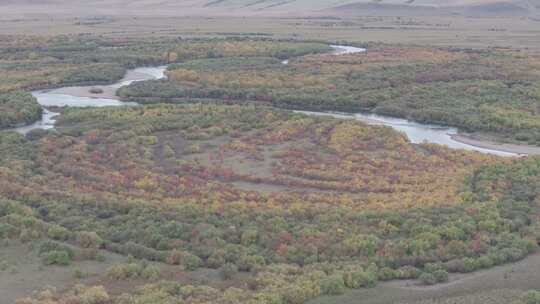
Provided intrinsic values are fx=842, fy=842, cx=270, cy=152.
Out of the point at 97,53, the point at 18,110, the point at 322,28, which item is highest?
the point at 322,28

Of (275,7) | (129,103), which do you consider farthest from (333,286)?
(275,7)

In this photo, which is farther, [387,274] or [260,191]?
[260,191]

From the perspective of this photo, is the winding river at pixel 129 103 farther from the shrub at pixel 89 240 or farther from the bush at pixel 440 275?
the shrub at pixel 89 240

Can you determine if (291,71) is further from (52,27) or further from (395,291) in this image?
(52,27)

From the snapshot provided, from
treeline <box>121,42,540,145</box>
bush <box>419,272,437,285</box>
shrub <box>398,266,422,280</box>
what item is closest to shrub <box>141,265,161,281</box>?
shrub <box>398,266,422,280</box>

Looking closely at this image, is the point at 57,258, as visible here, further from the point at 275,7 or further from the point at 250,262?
the point at 275,7

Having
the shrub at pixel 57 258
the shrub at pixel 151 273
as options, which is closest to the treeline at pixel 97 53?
the shrub at pixel 57 258

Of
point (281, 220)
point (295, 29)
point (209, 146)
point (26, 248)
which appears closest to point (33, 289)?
point (26, 248)
